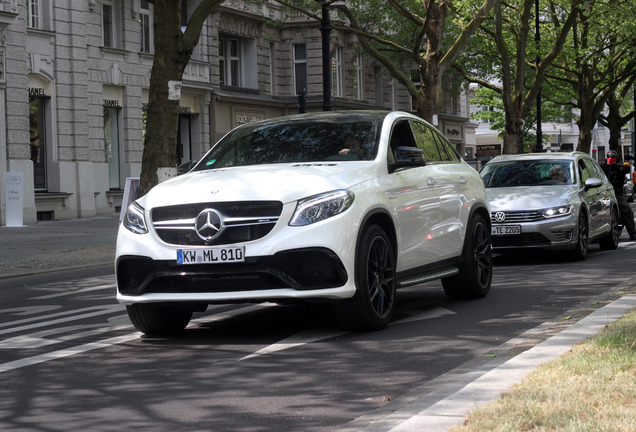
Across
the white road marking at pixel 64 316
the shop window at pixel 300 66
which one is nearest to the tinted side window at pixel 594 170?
the white road marking at pixel 64 316

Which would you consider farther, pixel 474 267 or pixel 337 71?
pixel 337 71

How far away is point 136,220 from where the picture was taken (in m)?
8.27

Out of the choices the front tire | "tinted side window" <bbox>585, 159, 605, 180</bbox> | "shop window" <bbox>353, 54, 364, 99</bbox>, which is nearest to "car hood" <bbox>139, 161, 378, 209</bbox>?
the front tire

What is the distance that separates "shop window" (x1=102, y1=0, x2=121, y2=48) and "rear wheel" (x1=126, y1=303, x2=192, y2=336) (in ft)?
89.8

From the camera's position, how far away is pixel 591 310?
8984 millimetres

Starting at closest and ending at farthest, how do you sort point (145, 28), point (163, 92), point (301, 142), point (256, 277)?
1. point (256, 277)
2. point (301, 142)
3. point (163, 92)
4. point (145, 28)

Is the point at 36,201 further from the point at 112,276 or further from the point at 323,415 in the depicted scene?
the point at 323,415

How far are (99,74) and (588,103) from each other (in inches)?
847

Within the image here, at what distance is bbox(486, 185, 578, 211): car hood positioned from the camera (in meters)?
15.2

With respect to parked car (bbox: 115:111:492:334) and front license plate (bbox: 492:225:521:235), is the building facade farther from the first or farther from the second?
parked car (bbox: 115:111:492:334)

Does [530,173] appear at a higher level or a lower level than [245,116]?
lower

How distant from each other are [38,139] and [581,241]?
20476mm

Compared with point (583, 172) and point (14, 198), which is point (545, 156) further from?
point (14, 198)

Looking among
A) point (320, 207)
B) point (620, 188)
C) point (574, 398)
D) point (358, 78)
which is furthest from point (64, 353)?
point (358, 78)
